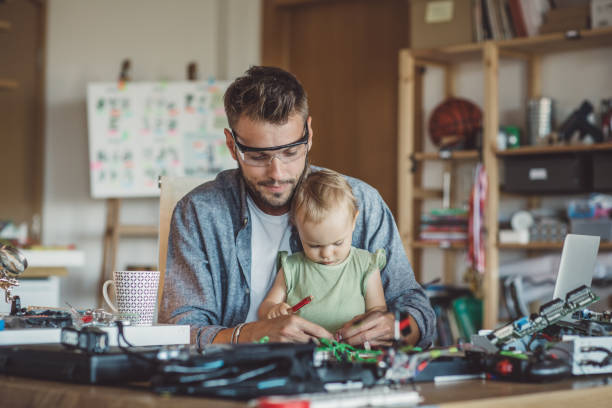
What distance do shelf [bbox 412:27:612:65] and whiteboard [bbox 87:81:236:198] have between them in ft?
4.27

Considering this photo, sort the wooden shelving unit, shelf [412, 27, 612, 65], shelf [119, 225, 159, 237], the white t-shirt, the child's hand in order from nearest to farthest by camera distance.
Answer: the child's hand, the white t-shirt, shelf [412, 27, 612, 65], the wooden shelving unit, shelf [119, 225, 159, 237]

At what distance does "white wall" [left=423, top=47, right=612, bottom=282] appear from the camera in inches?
158

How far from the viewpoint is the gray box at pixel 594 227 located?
3650 millimetres

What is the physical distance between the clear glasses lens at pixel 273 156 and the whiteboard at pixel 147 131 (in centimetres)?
298

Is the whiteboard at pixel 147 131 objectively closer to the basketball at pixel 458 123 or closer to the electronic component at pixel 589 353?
the basketball at pixel 458 123

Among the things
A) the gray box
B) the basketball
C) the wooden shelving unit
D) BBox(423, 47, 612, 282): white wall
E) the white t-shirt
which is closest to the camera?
the white t-shirt

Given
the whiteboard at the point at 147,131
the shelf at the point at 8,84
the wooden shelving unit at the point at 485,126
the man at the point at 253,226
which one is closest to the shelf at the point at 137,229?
the whiteboard at the point at 147,131

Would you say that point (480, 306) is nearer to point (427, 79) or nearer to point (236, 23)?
point (427, 79)

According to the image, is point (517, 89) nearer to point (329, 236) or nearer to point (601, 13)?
point (601, 13)

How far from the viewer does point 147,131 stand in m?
4.83

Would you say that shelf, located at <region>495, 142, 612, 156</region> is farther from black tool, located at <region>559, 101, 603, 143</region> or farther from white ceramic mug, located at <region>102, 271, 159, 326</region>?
white ceramic mug, located at <region>102, 271, 159, 326</region>

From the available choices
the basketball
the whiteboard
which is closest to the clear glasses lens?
the basketball

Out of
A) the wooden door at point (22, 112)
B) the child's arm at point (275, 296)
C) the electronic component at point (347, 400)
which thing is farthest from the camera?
the wooden door at point (22, 112)

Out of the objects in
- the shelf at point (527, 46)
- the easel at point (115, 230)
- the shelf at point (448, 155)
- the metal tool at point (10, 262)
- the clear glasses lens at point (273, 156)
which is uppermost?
the shelf at point (527, 46)
